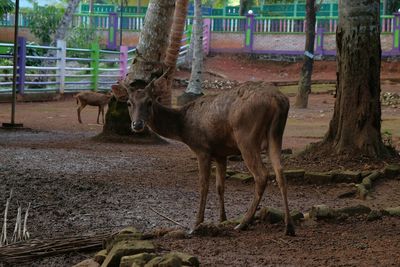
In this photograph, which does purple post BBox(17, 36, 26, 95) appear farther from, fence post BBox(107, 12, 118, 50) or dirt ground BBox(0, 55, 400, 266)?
fence post BBox(107, 12, 118, 50)

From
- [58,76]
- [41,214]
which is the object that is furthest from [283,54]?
[41,214]

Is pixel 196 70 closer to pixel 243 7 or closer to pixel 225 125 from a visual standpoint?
pixel 243 7

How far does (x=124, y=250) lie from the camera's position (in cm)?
539

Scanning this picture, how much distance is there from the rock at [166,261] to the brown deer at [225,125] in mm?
1698

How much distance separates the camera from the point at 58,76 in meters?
25.7

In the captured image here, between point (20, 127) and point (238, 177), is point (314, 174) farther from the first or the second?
point (20, 127)

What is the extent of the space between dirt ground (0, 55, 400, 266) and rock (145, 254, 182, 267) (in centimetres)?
51

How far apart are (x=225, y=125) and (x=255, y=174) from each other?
530mm

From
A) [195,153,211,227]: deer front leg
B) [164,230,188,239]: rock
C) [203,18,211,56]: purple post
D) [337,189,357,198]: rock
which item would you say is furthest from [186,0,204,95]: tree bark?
[164,230,188,239]: rock

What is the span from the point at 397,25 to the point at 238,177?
25421 millimetres

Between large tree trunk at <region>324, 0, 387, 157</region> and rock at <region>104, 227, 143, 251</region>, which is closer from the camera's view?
rock at <region>104, 227, 143, 251</region>

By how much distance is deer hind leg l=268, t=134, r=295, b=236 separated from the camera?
643 centimetres

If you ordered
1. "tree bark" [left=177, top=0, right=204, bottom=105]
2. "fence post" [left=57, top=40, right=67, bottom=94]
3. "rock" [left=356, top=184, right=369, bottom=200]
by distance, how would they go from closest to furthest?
"rock" [left=356, top=184, right=369, bottom=200] < "tree bark" [left=177, top=0, right=204, bottom=105] < "fence post" [left=57, top=40, right=67, bottom=94]

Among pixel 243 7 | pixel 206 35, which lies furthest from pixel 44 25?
pixel 243 7
